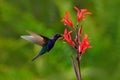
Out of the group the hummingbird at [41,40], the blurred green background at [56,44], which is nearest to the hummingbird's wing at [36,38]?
the hummingbird at [41,40]

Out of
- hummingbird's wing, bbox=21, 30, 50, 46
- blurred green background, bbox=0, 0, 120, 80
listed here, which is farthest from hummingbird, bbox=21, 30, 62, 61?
blurred green background, bbox=0, 0, 120, 80

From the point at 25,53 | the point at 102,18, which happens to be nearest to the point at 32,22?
the point at 25,53

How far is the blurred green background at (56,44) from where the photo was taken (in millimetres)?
2609

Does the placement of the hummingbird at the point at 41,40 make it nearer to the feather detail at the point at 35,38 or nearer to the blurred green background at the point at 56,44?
the feather detail at the point at 35,38

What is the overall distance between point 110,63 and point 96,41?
7.2 inches

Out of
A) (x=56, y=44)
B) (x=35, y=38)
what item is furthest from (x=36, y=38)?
(x=56, y=44)

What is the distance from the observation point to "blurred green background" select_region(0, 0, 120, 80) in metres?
2.61

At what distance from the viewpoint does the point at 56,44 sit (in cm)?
263

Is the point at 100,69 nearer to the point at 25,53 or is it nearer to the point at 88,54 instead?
the point at 88,54

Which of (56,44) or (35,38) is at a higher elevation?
(56,44)

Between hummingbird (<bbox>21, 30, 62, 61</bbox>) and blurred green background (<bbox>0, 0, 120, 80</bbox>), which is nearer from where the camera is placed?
hummingbird (<bbox>21, 30, 62, 61</bbox>)

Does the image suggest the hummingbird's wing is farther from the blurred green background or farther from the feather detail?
the blurred green background

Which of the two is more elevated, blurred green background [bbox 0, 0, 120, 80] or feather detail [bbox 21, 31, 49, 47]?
blurred green background [bbox 0, 0, 120, 80]

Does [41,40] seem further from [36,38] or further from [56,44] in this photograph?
[56,44]
